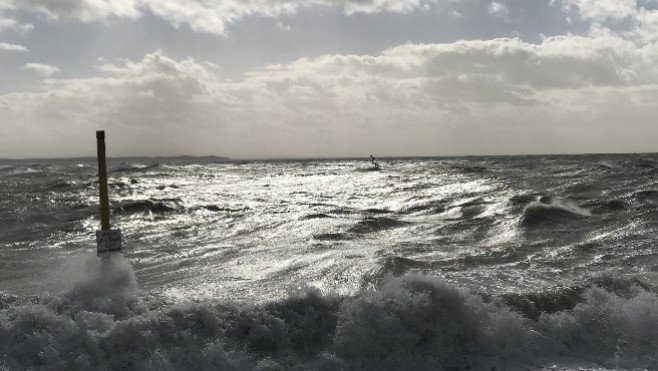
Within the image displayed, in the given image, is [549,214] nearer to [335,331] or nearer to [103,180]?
[335,331]

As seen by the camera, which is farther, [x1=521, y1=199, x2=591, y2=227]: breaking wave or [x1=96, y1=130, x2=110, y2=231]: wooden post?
[x1=521, y1=199, x2=591, y2=227]: breaking wave

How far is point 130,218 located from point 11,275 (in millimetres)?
7689

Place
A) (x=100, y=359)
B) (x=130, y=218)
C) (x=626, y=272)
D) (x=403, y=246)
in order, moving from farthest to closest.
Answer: (x=130, y=218) < (x=403, y=246) < (x=626, y=272) < (x=100, y=359)

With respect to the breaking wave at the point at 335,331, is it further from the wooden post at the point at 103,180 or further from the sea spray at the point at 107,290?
the wooden post at the point at 103,180

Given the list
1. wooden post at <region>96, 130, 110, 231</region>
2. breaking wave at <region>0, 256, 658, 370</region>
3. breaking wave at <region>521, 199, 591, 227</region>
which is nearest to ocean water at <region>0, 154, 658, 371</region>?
breaking wave at <region>0, 256, 658, 370</region>

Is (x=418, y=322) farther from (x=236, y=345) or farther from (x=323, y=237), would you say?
(x=323, y=237)

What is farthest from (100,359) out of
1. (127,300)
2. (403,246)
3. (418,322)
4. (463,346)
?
(403,246)

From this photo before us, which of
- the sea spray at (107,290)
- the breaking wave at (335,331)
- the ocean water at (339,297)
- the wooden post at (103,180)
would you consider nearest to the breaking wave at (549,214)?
the ocean water at (339,297)

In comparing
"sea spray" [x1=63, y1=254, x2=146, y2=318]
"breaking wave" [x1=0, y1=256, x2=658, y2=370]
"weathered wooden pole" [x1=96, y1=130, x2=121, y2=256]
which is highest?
"weathered wooden pole" [x1=96, y1=130, x2=121, y2=256]

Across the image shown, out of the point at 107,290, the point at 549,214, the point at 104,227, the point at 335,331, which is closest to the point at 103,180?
the point at 104,227

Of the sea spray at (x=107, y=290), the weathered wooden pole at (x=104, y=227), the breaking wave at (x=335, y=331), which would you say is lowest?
the breaking wave at (x=335, y=331)

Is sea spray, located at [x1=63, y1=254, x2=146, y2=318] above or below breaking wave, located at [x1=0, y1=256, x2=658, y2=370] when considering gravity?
above

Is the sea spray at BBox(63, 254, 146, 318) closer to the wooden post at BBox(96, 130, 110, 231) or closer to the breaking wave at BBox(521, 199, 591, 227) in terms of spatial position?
the wooden post at BBox(96, 130, 110, 231)

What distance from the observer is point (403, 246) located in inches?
488
